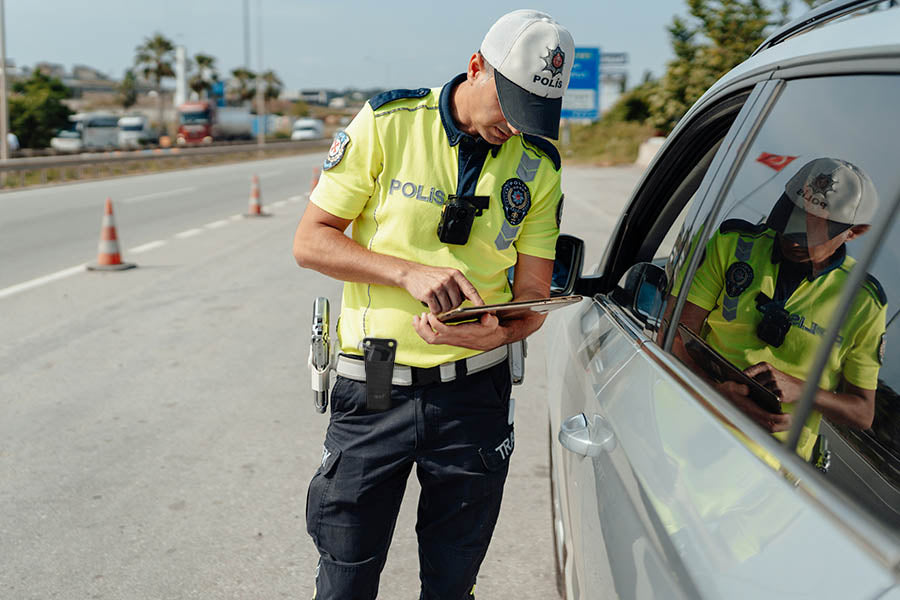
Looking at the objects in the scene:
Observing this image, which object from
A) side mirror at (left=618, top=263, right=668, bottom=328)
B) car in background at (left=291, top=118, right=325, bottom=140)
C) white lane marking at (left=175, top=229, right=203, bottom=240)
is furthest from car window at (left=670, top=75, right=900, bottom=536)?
car in background at (left=291, top=118, right=325, bottom=140)

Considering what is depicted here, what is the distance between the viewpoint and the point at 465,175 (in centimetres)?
217

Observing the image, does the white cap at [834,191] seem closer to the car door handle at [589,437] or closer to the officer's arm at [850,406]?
the officer's arm at [850,406]

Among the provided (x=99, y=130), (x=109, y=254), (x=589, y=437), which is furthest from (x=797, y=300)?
(x=99, y=130)

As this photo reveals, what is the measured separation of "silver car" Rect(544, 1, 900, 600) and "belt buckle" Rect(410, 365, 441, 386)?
34 centimetres

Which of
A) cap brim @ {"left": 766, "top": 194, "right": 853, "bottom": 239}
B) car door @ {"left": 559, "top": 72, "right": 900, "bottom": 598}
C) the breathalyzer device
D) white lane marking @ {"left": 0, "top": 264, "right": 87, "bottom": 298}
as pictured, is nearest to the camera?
car door @ {"left": 559, "top": 72, "right": 900, "bottom": 598}

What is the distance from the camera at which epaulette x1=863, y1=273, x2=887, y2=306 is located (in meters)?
1.32

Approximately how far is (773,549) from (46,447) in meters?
4.21

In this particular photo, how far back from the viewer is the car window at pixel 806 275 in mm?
1354

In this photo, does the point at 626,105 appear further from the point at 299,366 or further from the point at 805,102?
the point at 805,102

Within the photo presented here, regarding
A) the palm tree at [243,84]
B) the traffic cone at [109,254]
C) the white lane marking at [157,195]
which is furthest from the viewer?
the palm tree at [243,84]

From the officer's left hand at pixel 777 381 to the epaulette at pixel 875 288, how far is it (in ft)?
0.54

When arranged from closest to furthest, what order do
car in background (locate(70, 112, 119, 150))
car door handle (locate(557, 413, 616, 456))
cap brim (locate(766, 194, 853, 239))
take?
cap brim (locate(766, 194, 853, 239)) → car door handle (locate(557, 413, 616, 456)) → car in background (locate(70, 112, 119, 150))

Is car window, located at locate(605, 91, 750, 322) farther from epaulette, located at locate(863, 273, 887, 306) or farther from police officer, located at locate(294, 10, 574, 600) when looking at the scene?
epaulette, located at locate(863, 273, 887, 306)

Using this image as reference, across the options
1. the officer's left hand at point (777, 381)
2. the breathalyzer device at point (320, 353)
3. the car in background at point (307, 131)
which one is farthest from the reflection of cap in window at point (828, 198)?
the car in background at point (307, 131)
